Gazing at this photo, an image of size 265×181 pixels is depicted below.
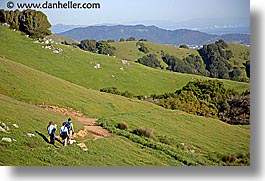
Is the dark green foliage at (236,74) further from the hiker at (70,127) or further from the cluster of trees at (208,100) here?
the hiker at (70,127)

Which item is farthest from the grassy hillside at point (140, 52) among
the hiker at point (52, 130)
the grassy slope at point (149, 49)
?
the hiker at point (52, 130)

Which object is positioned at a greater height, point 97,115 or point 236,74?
point 236,74

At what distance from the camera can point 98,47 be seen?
35.7 feet

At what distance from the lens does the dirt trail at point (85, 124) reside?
9.59 m

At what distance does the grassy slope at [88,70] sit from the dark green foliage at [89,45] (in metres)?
0.12

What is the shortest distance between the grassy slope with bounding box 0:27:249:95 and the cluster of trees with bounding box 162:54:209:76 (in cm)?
16

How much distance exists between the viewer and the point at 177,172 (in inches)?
364

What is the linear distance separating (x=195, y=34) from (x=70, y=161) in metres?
3.71

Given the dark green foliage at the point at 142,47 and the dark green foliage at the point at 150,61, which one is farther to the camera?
the dark green foliage at the point at 142,47

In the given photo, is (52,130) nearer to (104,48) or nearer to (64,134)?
(64,134)

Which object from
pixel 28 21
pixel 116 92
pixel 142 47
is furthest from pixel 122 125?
pixel 28 21

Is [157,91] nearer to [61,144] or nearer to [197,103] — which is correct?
[197,103]

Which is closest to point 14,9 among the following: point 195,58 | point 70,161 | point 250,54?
point 70,161

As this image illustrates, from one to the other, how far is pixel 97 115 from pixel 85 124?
0.33 metres
